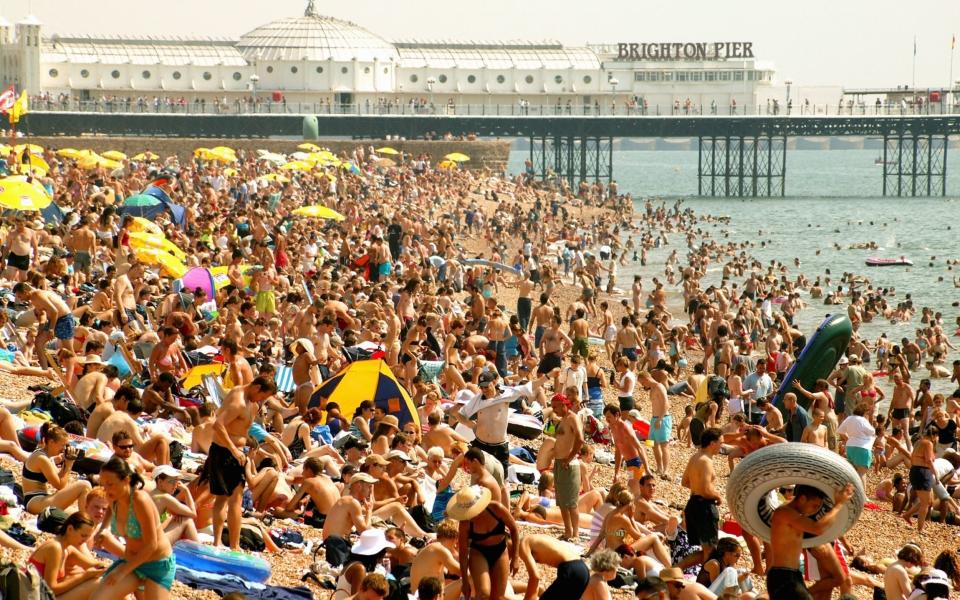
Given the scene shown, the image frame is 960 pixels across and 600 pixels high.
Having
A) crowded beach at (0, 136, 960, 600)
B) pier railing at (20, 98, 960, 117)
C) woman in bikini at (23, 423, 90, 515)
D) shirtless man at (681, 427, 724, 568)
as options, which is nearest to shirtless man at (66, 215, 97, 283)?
crowded beach at (0, 136, 960, 600)

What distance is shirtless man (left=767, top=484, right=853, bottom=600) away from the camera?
23.9 ft

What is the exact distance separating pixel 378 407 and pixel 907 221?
5239 cm

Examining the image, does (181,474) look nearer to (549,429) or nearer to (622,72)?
(549,429)

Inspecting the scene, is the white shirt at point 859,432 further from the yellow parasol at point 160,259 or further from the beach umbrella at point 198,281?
the yellow parasol at point 160,259

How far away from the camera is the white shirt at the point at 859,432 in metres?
12.9

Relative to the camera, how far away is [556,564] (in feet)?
25.7

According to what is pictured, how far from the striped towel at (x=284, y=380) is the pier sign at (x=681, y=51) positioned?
55505 millimetres

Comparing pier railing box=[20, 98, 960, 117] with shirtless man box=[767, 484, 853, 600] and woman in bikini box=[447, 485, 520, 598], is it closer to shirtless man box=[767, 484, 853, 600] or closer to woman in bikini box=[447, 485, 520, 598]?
woman in bikini box=[447, 485, 520, 598]

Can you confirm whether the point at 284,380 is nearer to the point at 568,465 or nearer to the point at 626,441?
the point at 626,441

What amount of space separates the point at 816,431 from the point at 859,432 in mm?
706

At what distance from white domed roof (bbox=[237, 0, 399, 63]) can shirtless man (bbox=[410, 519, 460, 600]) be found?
57.3 meters

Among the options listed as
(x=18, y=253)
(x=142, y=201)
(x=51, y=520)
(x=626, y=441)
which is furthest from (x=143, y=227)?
(x=51, y=520)

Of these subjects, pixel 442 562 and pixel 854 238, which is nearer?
pixel 442 562

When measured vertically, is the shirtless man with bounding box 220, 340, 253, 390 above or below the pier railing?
below
